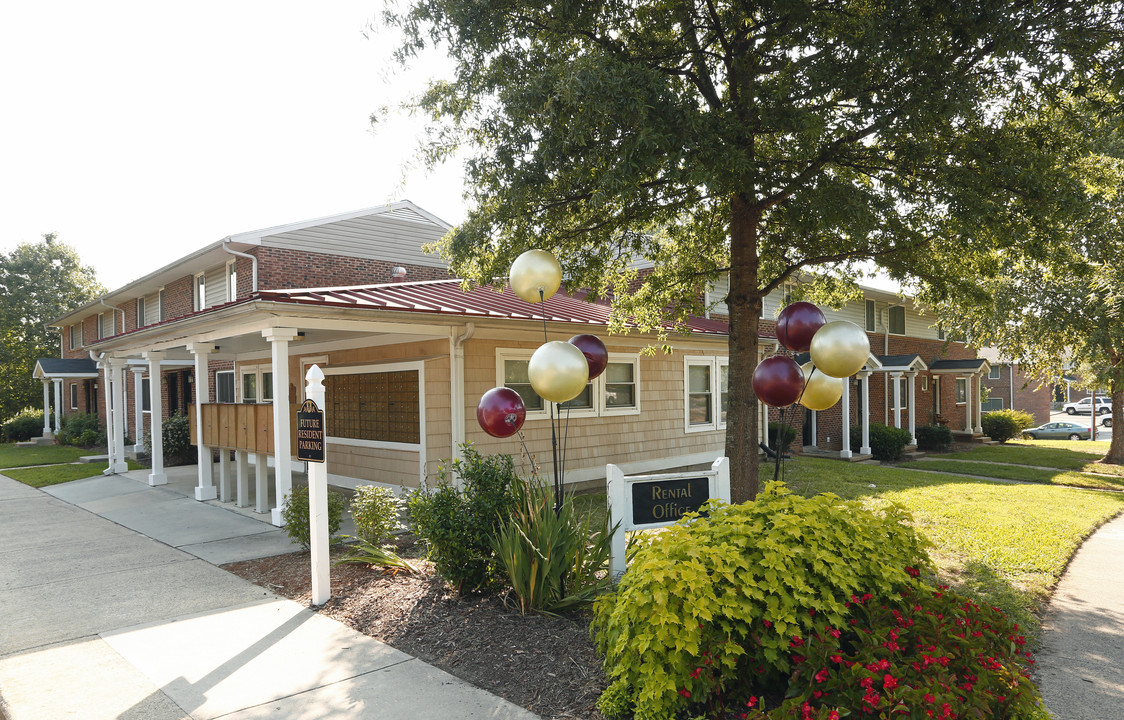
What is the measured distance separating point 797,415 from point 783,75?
13.8m

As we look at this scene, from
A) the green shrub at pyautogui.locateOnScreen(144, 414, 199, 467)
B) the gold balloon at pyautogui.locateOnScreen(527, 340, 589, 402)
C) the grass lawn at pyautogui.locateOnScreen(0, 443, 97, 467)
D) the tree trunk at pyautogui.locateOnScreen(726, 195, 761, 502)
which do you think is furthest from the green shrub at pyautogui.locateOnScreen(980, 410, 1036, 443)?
the grass lawn at pyautogui.locateOnScreen(0, 443, 97, 467)

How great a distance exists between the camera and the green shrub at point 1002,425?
1046 inches

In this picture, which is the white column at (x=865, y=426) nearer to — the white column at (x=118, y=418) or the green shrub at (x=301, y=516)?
the green shrub at (x=301, y=516)

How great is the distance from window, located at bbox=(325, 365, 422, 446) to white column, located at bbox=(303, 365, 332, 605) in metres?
4.26

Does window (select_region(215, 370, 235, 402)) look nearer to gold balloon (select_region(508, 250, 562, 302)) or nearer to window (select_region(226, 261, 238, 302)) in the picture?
window (select_region(226, 261, 238, 302))

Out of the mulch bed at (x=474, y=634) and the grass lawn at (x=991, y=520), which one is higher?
the mulch bed at (x=474, y=634)

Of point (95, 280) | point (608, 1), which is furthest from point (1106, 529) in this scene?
point (95, 280)

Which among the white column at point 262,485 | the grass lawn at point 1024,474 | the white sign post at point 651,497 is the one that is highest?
the white sign post at point 651,497

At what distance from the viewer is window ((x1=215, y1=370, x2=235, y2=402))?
57.4ft

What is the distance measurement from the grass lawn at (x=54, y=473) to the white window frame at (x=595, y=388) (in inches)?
434

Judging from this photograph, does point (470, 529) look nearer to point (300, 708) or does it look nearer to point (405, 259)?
point (300, 708)

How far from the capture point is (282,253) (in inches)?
602

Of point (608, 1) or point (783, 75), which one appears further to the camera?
point (608, 1)

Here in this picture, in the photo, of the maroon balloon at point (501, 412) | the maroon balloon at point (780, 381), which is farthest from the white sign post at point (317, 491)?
the maroon balloon at point (780, 381)
